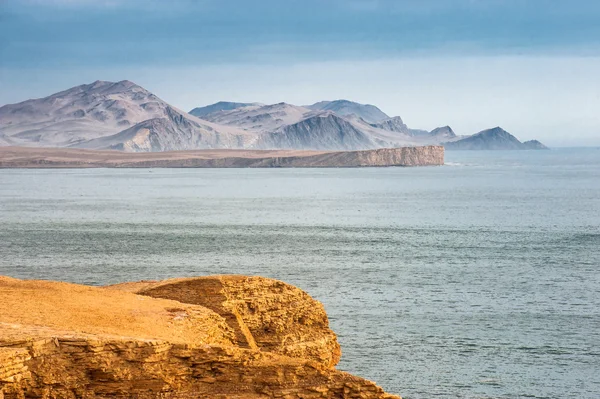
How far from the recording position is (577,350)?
28.5m

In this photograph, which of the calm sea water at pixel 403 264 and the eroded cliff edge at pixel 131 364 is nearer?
the eroded cliff edge at pixel 131 364

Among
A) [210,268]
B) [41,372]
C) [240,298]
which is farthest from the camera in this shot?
[210,268]

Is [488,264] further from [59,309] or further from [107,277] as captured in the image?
[59,309]

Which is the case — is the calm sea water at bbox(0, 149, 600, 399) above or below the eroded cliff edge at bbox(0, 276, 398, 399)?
below

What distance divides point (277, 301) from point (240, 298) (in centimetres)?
92

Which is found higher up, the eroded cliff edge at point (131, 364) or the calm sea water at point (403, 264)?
the eroded cliff edge at point (131, 364)

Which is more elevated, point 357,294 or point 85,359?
point 85,359

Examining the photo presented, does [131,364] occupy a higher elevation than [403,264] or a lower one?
higher

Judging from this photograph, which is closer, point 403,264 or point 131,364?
point 131,364

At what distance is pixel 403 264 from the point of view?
48.7 metres

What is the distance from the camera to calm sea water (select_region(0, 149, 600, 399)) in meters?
27.2

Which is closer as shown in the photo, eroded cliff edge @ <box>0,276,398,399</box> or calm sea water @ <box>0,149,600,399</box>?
eroded cliff edge @ <box>0,276,398,399</box>

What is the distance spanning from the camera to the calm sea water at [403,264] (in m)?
27.2

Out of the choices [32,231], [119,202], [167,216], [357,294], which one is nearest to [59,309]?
[357,294]
